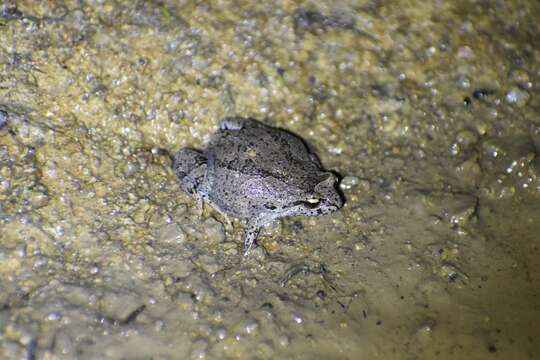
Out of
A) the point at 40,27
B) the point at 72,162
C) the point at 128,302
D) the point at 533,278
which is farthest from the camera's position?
the point at 40,27

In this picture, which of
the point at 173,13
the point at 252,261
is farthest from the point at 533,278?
the point at 173,13

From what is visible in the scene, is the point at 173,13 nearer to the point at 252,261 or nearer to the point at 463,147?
the point at 252,261

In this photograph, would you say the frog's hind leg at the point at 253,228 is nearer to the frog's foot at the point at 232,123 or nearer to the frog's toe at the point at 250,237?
the frog's toe at the point at 250,237

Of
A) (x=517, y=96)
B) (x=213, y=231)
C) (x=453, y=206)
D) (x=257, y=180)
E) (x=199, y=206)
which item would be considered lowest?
(x=213, y=231)

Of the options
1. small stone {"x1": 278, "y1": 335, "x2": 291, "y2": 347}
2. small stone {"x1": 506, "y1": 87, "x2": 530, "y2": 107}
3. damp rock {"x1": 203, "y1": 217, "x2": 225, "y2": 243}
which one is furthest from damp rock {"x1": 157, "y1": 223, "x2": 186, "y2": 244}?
small stone {"x1": 506, "y1": 87, "x2": 530, "y2": 107}

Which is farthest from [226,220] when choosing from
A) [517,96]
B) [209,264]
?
[517,96]

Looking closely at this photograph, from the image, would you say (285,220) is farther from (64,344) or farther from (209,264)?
(64,344)
